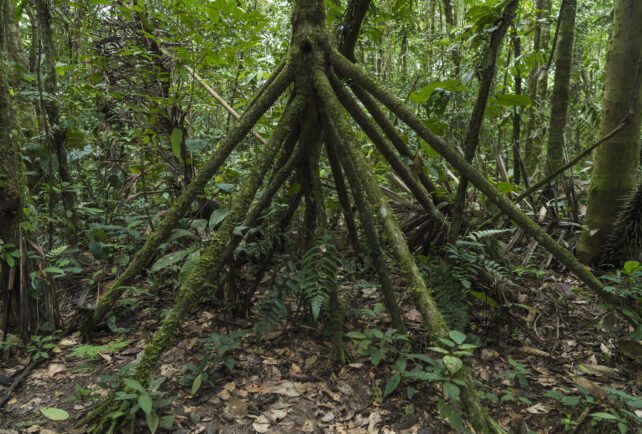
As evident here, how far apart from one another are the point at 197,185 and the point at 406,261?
1.35 meters

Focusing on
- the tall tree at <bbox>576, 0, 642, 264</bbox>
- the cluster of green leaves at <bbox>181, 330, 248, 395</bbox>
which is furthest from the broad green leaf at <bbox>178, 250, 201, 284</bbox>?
the tall tree at <bbox>576, 0, 642, 264</bbox>

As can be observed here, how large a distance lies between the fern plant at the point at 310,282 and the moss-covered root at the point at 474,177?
101cm

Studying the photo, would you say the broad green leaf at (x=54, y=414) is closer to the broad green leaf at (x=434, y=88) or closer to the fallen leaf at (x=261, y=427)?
the fallen leaf at (x=261, y=427)

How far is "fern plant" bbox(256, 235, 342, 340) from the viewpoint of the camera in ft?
6.68

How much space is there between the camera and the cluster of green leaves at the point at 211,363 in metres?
A: 2.08

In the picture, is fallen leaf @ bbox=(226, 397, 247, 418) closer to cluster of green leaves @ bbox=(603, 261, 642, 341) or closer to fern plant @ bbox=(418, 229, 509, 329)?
fern plant @ bbox=(418, 229, 509, 329)

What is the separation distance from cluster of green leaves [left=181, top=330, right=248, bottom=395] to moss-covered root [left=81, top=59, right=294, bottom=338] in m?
0.67

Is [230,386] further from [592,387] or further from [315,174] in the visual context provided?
[592,387]

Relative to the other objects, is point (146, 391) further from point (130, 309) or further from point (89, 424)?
point (130, 309)

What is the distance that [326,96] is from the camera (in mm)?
2389

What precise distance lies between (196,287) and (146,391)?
0.55 m

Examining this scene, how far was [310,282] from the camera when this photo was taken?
6.77ft

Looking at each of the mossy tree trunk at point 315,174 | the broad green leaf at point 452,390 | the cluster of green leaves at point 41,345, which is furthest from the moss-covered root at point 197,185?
the broad green leaf at point 452,390

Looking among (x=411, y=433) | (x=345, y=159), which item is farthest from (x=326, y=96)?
(x=411, y=433)
